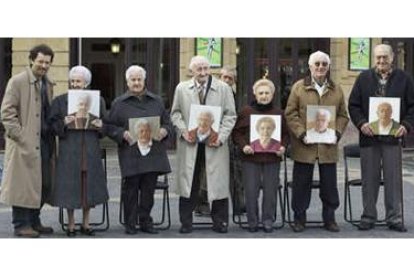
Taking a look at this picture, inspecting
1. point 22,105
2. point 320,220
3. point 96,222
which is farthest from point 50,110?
point 320,220

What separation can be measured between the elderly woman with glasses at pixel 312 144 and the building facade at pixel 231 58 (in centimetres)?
876

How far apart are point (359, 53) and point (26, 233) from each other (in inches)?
465

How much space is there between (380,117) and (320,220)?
5.05 feet

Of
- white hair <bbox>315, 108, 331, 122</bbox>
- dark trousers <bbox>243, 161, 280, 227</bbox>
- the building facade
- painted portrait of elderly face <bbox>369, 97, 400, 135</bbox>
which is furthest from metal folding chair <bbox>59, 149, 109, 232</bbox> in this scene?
the building facade

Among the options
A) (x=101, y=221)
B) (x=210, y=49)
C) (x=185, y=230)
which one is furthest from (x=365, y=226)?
(x=210, y=49)

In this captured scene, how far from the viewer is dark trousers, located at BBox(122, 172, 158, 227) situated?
776 centimetres

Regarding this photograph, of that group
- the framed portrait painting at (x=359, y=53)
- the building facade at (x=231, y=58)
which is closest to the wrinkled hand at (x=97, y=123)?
the building facade at (x=231, y=58)

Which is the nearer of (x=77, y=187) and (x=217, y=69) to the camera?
(x=77, y=187)

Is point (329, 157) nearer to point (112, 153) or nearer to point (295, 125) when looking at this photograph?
point (295, 125)

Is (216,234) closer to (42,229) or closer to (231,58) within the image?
(42,229)

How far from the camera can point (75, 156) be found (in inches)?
297

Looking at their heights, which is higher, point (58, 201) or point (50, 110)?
point (50, 110)

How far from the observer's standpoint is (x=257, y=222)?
319 inches

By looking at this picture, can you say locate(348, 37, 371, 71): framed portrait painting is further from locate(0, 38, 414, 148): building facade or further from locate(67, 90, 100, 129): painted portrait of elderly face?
locate(67, 90, 100, 129): painted portrait of elderly face
